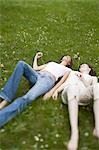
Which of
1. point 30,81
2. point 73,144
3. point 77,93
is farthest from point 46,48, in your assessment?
point 73,144

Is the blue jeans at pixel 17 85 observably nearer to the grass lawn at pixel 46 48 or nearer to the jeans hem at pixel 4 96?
the jeans hem at pixel 4 96

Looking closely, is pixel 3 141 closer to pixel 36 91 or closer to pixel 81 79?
pixel 36 91

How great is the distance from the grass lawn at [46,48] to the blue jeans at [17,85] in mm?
208

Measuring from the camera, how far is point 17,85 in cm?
1270

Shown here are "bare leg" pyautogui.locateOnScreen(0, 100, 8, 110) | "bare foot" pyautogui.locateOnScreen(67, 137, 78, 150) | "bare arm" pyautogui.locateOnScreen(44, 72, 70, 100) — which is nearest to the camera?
"bare foot" pyautogui.locateOnScreen(67, 137, 78, 150)

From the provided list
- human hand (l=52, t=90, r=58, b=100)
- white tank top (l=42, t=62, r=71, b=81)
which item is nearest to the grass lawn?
human hand (l=52, t=90, r=58, b=100)

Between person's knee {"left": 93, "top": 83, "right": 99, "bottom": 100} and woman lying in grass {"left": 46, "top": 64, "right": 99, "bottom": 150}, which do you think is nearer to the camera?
woman lying in grass {"left": 46, "top": 64, "right": 99, "bottom": 150}

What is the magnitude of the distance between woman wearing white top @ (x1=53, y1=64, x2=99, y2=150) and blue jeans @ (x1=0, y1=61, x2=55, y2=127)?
0.49 m

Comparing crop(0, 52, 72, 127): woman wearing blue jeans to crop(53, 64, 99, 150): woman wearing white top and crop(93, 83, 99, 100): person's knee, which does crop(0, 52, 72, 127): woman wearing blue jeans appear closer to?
crop(53, 64, 99, 150): woman wearing white top

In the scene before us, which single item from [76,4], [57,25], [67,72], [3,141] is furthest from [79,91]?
[76,4]

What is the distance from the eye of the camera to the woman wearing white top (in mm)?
11305

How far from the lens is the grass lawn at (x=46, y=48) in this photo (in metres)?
11.3

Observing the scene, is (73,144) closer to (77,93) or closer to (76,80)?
(77,93)

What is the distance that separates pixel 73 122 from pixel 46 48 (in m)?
7.65
